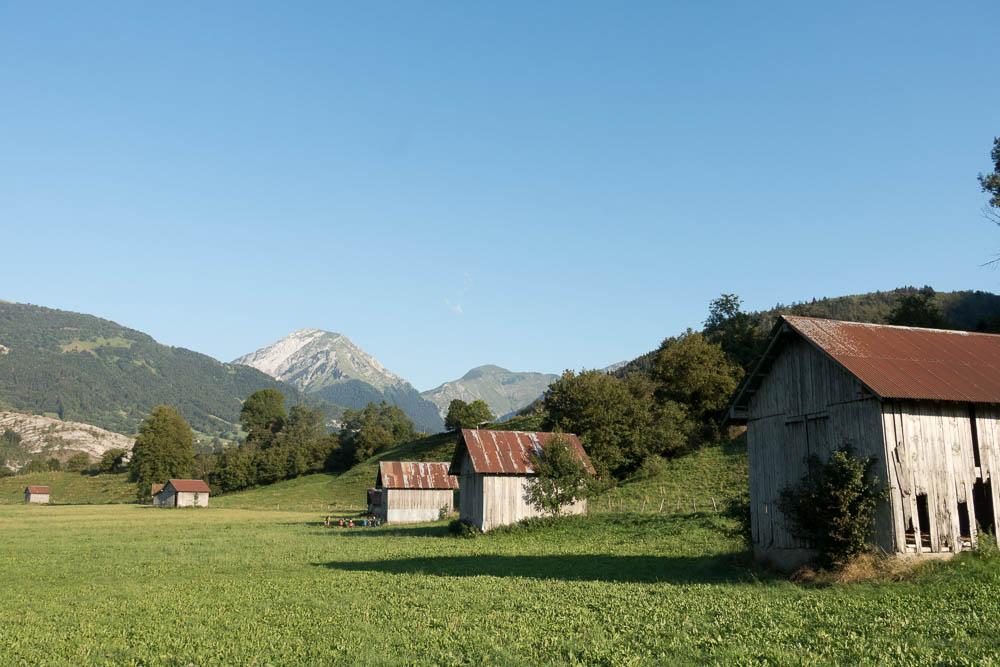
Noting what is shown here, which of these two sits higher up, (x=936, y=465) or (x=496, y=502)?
(x=936, y=465)

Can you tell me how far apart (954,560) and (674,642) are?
1198cm

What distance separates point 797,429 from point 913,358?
184 inches

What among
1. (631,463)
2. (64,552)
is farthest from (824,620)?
(631,463)

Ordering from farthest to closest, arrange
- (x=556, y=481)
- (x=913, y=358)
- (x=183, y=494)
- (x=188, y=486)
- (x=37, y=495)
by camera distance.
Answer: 1. (x=37, y=495)
2. (x=188, y=486)
3. (x=183, y=494)
4. (x=556, y=481)
5. (x=913, y=358)

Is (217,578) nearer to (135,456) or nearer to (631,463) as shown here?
(631,463)

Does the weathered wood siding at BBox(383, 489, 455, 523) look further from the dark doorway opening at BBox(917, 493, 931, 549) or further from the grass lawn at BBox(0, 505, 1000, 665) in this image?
the dark doorway opening at BBox(917, 493, 931, 549)

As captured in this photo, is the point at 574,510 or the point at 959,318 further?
the point at 959,318

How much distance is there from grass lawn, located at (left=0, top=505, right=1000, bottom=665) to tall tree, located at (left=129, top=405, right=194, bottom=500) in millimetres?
101314

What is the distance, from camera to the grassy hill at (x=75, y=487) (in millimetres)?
135875

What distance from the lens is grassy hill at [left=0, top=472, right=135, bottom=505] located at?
136 m

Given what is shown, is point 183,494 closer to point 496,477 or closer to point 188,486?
point 188,486

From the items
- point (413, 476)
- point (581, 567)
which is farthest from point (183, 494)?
point (581, 567)

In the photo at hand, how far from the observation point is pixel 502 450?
5119 cm

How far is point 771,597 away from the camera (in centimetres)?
2033
